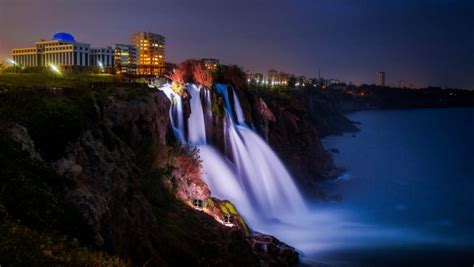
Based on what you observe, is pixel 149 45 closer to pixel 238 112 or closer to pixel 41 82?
pixel 238 112

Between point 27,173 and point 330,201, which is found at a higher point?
point 27,173

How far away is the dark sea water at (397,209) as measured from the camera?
29.3 meters

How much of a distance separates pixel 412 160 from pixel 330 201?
39178 mm

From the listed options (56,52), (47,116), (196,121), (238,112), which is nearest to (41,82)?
(47,116)

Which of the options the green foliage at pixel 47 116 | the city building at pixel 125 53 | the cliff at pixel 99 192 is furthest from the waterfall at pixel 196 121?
the city building at pixel 125 53

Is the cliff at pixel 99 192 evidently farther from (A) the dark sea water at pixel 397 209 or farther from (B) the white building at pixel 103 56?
(B) the white building at pixel 103 56

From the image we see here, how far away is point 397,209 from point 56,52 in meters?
101

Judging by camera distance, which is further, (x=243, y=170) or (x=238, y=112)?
(x=238, y=112)

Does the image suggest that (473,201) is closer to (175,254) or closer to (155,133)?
(155,133)

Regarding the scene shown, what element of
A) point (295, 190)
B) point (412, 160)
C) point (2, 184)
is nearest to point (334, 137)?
point (412, 160)

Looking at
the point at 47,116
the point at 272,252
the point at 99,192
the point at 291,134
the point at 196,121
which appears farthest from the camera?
the point at 291,134

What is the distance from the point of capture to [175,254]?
55.4 ft

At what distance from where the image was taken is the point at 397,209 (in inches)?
1784

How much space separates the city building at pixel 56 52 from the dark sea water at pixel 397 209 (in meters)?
67.3
